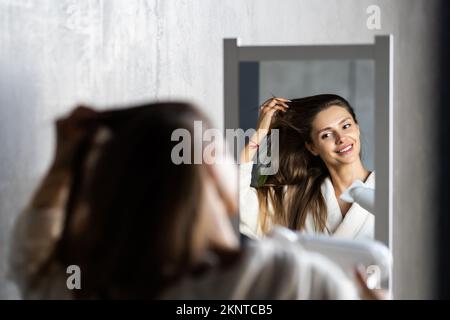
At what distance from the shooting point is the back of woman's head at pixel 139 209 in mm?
922

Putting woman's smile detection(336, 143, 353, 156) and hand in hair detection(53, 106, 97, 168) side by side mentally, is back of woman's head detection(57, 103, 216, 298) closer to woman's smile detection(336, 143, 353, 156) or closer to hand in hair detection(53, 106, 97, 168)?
hand in hair detection(53, 106, 97, 168)

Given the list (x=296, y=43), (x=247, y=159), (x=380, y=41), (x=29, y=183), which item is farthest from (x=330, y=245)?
(x=29, y=183)

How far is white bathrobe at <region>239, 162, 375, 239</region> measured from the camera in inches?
63.9

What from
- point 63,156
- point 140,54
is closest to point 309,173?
point 140,54

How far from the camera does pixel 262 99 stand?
163 cm

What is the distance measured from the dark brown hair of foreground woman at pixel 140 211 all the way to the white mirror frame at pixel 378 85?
2.23 feet

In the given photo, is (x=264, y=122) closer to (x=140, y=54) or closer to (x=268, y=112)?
(x=268, y=112)

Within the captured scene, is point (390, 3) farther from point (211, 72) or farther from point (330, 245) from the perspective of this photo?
point (330, 245)

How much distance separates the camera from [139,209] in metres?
0.93

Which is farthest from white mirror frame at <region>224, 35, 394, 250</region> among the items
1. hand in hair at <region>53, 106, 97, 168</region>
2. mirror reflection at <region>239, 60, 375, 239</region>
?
hand in hair at <region>53, 106, 97, 168</region>

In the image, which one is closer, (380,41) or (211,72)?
(380,41)

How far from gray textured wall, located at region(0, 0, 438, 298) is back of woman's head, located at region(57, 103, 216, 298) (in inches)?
32.0

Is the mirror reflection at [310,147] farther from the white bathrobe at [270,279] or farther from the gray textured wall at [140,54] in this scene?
the white bathrobe at [270,279]
